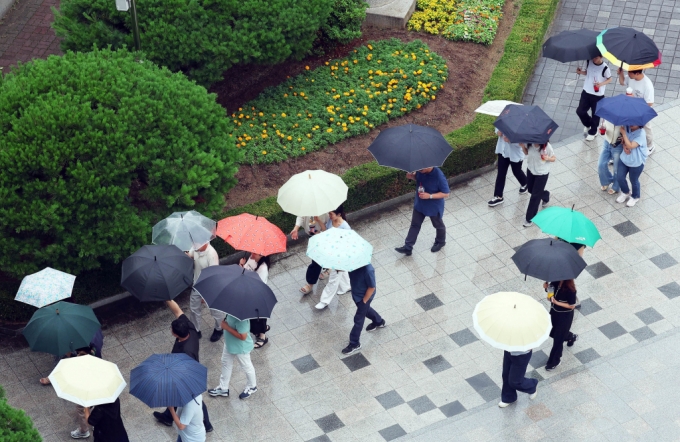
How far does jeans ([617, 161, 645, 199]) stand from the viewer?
1495 centimetres

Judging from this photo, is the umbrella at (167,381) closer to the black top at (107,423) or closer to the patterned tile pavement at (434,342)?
the black top at (107,423)

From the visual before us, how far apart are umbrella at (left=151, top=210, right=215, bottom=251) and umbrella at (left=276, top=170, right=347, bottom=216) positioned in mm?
1117

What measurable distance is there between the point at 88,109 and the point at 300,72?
5831 mm

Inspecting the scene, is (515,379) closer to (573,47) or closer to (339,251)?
(339,251)

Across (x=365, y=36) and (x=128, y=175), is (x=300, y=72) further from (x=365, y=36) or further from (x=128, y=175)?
(x=128, y=175)

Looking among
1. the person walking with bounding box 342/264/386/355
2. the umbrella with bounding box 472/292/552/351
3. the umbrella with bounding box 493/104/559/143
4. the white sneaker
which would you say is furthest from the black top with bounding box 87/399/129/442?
the white sneaker

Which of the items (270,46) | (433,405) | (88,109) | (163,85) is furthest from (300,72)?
(433,405)

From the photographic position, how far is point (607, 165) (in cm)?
1541

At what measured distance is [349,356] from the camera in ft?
43.5

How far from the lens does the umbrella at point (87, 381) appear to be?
411 inches

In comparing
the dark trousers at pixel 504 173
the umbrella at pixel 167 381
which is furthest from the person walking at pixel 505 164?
the umbrella at pixel 167 381

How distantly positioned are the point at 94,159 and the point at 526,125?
5.85 metres

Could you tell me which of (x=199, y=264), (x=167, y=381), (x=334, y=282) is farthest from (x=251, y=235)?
(x=167, y=381)

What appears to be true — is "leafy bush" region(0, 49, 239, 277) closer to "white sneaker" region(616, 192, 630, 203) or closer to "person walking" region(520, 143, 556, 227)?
"person walking" region(520, 143, 556, 227)
